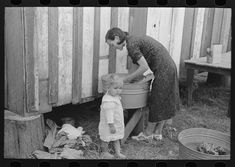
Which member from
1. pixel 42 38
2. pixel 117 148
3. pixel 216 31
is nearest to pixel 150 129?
pixel 117 148

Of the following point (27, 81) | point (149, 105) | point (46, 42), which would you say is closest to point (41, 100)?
point (27, 81)

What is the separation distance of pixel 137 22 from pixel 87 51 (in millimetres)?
1345

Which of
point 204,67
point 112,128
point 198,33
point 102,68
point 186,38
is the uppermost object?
point 198,33

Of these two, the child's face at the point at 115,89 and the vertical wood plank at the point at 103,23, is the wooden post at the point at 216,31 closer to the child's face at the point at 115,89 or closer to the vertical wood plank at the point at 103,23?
the vertical wood plank at the point at 103,23

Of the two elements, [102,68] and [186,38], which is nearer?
[102,68]

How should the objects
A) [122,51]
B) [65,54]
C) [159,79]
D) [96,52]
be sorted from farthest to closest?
[122,51]
[96,52]
[159,79]
[65,54]

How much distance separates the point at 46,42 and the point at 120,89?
124cm

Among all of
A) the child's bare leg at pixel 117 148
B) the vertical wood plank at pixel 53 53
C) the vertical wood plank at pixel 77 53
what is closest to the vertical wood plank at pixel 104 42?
the vertical wood plank at pixel 77 53

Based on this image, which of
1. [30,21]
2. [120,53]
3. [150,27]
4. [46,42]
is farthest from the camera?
[150,27]

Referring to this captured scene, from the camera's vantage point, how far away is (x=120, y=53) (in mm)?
6262

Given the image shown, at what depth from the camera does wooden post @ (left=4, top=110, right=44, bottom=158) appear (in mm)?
4824

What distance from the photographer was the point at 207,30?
28.8ft

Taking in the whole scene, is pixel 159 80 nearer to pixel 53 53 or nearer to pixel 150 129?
pixel 150 129

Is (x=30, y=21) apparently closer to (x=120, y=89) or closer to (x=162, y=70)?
(x=120, y=89)
